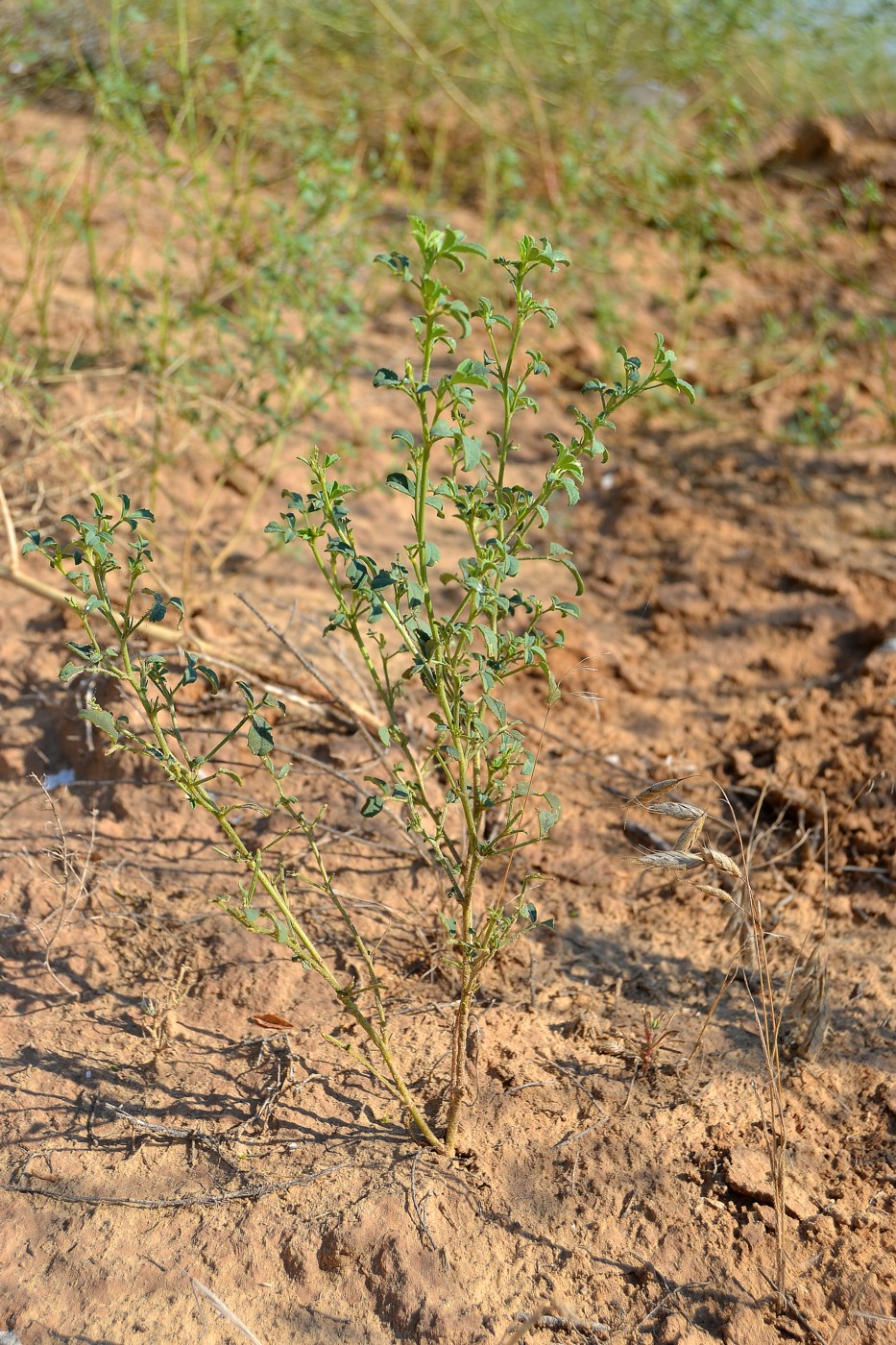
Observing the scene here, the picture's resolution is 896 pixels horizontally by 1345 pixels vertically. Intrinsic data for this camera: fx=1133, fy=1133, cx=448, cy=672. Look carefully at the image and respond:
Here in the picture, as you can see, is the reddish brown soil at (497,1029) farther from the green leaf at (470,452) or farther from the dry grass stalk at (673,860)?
the green leaf at (470,452)

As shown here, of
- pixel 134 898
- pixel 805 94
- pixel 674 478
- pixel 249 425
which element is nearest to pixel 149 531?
pixel 249 425

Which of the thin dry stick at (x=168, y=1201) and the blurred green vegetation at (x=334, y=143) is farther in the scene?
the blurred green vegetation at (x=334, y=143)

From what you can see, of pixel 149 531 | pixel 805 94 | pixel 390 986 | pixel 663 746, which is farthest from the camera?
pixel 805 94

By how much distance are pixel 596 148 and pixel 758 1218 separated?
15.2ft

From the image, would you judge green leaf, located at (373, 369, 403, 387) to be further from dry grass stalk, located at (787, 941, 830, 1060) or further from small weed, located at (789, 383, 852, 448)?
small weed, located at (789, 383, 852, 448)

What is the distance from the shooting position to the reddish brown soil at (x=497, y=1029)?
1.86 metres

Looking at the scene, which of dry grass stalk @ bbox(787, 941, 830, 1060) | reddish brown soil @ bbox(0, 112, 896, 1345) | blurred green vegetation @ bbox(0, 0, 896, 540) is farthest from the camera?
blurred green vegetation @ bbox(0, 0, 896, 540)

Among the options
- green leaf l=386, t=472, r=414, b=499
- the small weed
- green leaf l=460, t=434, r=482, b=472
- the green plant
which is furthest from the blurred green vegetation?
green leaf l=460, t=434, r=482, b=472

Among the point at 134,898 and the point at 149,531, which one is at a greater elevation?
the point at 149,531

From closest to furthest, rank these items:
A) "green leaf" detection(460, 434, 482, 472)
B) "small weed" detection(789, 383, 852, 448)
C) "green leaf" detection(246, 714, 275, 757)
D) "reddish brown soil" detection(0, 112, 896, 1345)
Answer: "green leaf" detection(460, 434, 482, 472)
"green leaf" detection(246, 714, 275, 757)
"reddish brown soil" detection(0, 112, 896, 1345)
"small weed" detection(789, 383, 852, 448)

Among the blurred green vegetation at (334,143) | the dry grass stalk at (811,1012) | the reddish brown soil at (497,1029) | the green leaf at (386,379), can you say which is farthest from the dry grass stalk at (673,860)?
the blurred green vegetation at (334,143)

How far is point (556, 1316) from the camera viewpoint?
1.78 metres

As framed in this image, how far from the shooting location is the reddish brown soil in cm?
186

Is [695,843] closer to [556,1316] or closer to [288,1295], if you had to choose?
[556,1316]
